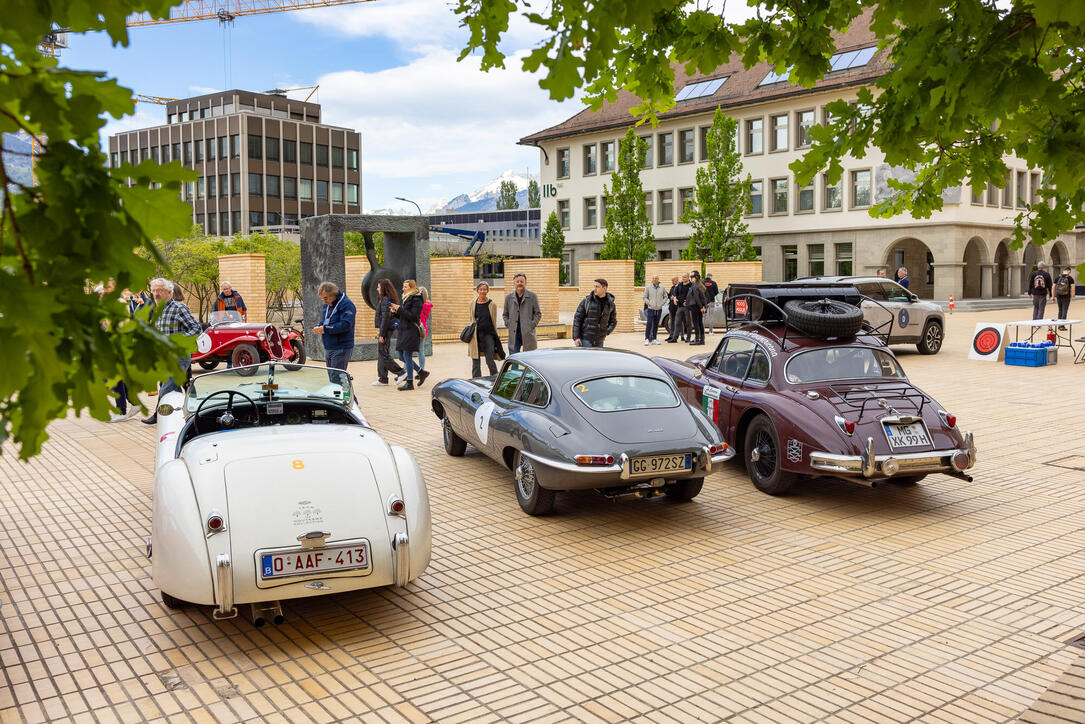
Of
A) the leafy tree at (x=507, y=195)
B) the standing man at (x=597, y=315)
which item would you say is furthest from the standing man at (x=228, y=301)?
the leafy tree at (x=507, y=195)

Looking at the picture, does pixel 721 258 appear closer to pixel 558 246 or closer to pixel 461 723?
pixel 558 246

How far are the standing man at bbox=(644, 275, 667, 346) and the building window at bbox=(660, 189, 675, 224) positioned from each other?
101 ft

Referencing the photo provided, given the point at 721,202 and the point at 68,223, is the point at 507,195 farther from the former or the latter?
the point at 68,223

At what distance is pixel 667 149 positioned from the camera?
55406mm

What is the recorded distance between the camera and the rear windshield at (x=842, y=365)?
8.67 m

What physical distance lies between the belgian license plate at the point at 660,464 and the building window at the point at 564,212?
55.4m

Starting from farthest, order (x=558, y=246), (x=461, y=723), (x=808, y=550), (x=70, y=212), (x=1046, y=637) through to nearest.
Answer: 1. (x=558, y=246)
2. (x=808, y=550)
3. (x=1046, y=637)
4. (x=461, y=723)
5. (x=70, y=212)

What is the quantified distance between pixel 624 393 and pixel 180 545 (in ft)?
13.4

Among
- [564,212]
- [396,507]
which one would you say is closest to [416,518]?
[396,507]

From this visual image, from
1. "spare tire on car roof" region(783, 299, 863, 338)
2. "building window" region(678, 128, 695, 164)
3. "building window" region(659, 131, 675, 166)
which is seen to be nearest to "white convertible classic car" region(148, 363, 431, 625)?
"spare tire on car roof" region(783, 299, 863, 338)

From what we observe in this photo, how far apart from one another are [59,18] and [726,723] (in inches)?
152

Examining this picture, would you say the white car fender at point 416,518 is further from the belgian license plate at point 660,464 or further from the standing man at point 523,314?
the standing man at point 523,314

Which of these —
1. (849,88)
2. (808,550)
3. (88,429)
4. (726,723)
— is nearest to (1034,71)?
(726,723)

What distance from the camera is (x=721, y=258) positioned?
47688 mm
